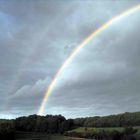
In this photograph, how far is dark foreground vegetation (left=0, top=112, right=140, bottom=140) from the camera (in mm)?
106500

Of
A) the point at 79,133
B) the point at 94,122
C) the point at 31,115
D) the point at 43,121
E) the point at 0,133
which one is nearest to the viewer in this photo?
the point at 0,133

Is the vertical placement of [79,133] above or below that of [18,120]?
below

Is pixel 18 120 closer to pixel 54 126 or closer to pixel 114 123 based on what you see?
pixel 54 126

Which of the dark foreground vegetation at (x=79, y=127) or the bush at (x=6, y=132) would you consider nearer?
the bush at (x=6, y=132)

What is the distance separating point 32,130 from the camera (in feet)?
534

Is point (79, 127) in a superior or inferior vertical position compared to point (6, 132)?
superior

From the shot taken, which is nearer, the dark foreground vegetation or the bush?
the bush

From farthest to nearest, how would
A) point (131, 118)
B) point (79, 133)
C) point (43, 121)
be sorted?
point (43, 121) < point (131, 118) < point (79, 133)

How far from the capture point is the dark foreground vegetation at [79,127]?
106500 millimetres

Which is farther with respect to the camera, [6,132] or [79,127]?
[79,127]

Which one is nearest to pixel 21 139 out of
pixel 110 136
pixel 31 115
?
pixel 110 136

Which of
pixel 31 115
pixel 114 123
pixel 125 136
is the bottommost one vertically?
pixel 125 136

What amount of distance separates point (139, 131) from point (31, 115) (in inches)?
3655

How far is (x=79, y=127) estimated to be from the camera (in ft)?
507
